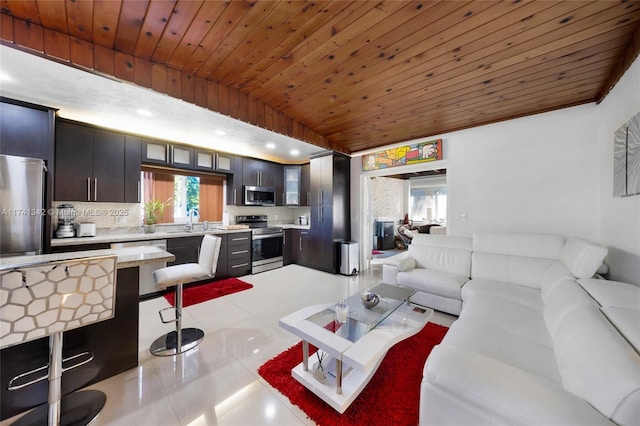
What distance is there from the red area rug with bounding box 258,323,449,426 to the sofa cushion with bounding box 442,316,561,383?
0.45 metres

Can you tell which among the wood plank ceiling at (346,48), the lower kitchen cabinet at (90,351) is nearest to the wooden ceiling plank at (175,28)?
the wood plank ceiling at (346,48)

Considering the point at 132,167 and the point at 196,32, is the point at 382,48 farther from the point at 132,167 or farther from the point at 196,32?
the point at 132,167

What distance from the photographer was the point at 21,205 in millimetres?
2354

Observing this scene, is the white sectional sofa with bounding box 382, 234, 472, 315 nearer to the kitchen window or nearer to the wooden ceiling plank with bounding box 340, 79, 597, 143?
the wooden ceiling plank with bounding box 340, 79, 597, 143

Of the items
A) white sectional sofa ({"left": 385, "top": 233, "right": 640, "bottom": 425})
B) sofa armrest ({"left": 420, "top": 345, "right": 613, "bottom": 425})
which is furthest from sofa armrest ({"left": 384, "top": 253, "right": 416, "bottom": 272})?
sofa armrest ({"left": 420, "top": 345, "right": 613, "bottom": 425})

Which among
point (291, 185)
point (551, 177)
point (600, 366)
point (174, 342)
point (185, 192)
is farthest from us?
point (291, 185)

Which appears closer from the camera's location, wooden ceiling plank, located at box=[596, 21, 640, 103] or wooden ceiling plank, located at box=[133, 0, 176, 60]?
wooden ceiling plank, located at box=[133, 0, 176, 60]

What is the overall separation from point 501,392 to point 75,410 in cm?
236

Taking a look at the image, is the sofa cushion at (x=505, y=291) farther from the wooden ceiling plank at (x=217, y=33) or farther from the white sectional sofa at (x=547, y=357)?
the wooden ceiling plank at (x=217, y=33)

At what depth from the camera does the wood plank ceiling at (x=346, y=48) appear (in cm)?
146

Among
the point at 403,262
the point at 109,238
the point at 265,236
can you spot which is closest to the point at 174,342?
the point at 109,238

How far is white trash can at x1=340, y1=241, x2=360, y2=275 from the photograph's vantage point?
4359 mm

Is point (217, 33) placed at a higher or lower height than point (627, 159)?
higher

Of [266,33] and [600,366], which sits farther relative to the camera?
[266,33]
